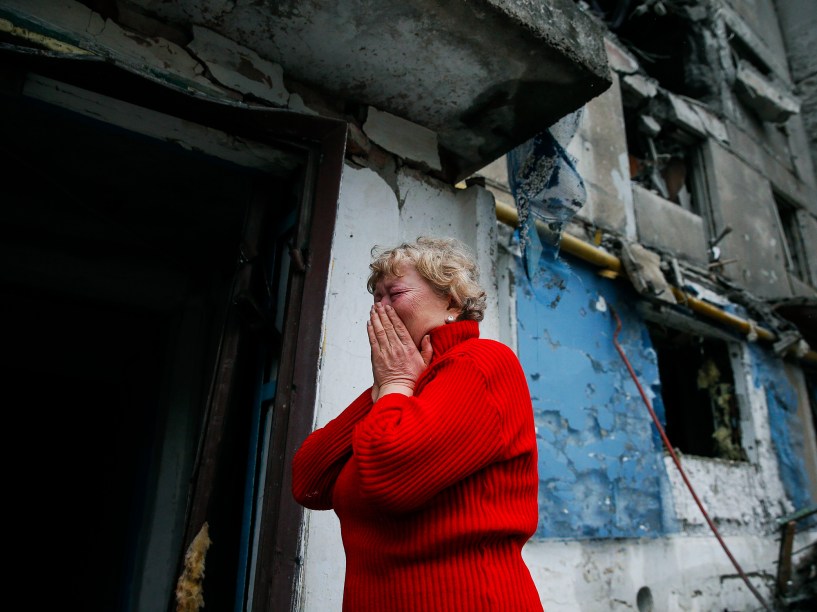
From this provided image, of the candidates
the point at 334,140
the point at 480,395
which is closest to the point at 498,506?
the point at 480,395

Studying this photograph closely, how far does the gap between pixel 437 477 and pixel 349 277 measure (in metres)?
1.54

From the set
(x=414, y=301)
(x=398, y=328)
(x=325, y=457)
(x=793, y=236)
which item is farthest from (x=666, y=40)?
(x=325, y=457)

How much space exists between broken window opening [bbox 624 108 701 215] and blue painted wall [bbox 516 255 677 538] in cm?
275

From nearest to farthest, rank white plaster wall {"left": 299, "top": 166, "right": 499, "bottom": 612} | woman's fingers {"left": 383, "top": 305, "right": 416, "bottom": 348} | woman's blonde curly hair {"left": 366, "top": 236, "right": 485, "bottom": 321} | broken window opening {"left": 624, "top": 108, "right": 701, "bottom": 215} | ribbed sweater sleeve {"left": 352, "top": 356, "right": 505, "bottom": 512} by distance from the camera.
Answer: ribbed sweater sleeve {"left": 352, "top": 356, "right": 505, "bottom": 512}, woman's fingers {"left": 383, "top": 305, "right": 416, "bottom": 348}, woman's blonde curly hair {"left": 366, "top": 236, "right": 485, "bottom": 321}, white plaster wall {"left": 299, "top": 166, "right": 499, "bottom": 612}, broken window opening {"left": 624, "top": 108, "right": 701, "bottom": 215}

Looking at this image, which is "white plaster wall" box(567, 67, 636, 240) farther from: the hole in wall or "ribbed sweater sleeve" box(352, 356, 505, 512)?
"ribbed sweater sleeve" box(352, 356, 505, 512)

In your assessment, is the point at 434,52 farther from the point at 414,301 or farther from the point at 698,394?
the point at 698,394

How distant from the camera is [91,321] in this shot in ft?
15.3

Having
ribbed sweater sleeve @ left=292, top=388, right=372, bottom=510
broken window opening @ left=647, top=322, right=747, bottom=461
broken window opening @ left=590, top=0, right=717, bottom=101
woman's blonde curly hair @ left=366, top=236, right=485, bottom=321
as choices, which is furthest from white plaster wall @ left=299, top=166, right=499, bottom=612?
broken window opening @ left=590, top=0, right=717, bottom=101

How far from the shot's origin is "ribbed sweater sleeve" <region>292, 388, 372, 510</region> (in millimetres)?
1514

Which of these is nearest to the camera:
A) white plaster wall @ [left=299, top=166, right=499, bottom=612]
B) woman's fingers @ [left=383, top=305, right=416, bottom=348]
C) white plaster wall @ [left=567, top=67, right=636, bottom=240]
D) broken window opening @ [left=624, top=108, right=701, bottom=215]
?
woman's fingers @ [left=383, top=305, right=416, bottom=348]

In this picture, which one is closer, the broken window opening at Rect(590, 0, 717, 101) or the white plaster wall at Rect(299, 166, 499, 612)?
the white plaster wall at Rect(299, 166, 499, 612)

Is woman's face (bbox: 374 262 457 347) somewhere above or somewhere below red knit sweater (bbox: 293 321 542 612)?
above

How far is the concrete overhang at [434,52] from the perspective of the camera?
2324mm

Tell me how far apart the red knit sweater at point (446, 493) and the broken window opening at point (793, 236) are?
996 centimetres
